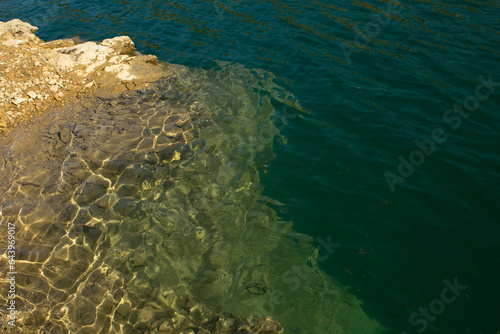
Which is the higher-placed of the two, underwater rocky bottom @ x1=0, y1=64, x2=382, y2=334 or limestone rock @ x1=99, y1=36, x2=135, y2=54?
limestone rock @ x1=99, y1=36, x2=135, y2=54

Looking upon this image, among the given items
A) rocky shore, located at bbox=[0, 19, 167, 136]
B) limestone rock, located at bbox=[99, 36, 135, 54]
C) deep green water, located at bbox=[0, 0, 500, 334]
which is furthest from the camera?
limestone rock, located at bbox=[99, 36, 135, 54]

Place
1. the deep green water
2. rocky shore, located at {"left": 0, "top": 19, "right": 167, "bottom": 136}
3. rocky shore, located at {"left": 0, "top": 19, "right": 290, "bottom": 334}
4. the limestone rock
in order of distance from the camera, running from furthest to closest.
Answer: the limestone rock → rocky shore, located at {"left": 0, "top": 19, "right": 167, "bottom": 136} → the deep green water → rocky shore, located at {"left": 0, "top": 19, "right": 290, "bottom": 334}

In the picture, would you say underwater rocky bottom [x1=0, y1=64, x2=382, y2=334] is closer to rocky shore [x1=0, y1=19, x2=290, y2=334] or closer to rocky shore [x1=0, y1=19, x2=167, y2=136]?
rocky shore [x1=0, y1=19, x2=290, y2=334]

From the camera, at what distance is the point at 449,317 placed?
4.84 metres

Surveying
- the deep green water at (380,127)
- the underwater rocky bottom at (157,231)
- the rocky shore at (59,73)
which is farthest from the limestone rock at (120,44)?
the underwater rocky bottom at (157,231)

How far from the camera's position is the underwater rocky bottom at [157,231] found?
16.7 feet

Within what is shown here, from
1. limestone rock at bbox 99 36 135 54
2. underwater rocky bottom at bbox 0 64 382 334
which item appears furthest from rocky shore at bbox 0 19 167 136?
underwater rocky bottom at bbox 0 64 382 334

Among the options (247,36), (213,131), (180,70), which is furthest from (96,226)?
(247,36)

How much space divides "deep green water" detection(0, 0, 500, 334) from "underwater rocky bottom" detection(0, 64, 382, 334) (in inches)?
23.1

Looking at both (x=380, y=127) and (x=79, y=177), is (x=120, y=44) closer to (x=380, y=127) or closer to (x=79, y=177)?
(x=79, y=177)

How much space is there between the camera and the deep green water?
17.6 ft

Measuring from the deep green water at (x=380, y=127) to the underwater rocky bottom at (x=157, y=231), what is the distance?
23.1 inches

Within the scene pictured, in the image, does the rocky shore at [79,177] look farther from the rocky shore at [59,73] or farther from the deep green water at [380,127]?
the deep green water at [380,127]

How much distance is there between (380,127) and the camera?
779 cm
